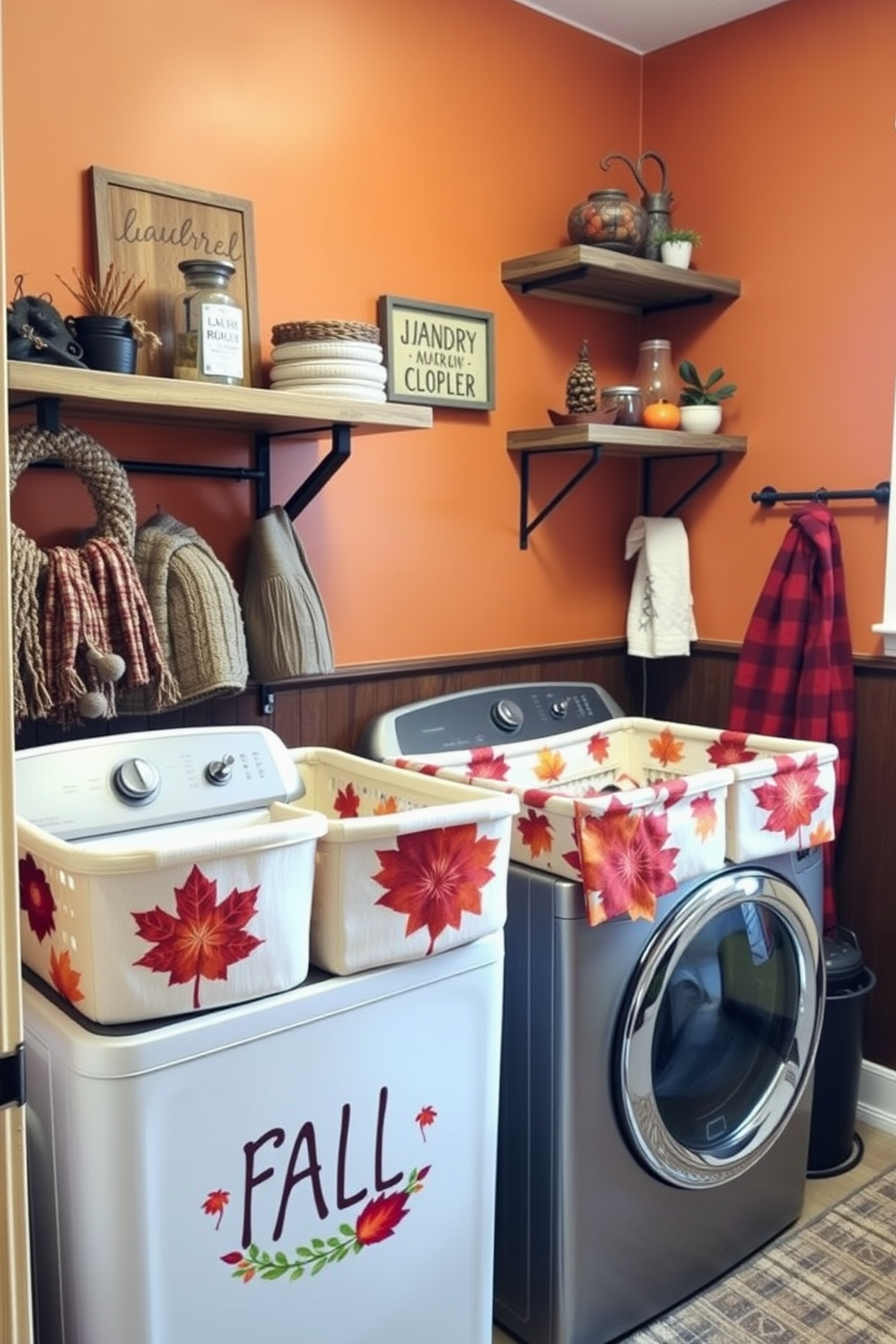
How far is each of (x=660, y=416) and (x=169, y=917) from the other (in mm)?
1693

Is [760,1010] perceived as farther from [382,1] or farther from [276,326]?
[382,1]

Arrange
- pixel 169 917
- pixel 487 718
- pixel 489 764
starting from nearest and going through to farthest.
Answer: pixel 169 917 → pixel 489 764 → pixel 487 718

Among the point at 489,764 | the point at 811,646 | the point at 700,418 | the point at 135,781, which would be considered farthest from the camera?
the point at 700,418

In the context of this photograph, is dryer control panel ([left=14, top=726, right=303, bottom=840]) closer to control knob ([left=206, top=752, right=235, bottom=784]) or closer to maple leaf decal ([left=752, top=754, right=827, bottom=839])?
control knob ([left=206, top=752, right=235, bottom=784])

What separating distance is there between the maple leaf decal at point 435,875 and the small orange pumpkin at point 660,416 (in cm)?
132

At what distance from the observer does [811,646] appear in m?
2.46

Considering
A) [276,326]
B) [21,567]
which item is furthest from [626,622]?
[21,567]

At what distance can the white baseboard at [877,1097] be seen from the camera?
8.18ft

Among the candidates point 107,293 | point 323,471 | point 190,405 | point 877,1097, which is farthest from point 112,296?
point 877,1097

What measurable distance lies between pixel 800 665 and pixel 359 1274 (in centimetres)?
156

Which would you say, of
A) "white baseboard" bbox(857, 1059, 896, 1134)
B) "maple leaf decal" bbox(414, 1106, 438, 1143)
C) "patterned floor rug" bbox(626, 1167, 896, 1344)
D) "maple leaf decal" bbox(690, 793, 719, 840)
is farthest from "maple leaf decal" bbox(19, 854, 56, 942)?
"white baseboard" bbox(857, 1059, 896, 1134)

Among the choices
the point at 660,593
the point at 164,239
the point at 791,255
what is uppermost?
the point at 791,255

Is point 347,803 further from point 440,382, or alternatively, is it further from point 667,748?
point 440,382

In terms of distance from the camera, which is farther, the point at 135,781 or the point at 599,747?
the point at 599,747
